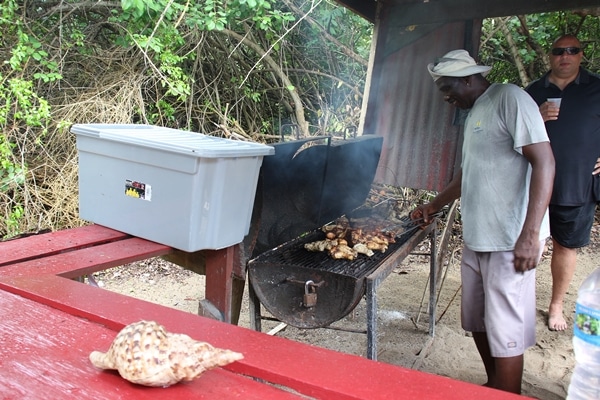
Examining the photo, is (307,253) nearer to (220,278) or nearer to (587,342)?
(220,278)

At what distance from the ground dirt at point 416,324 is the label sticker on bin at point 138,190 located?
2345 millimetres

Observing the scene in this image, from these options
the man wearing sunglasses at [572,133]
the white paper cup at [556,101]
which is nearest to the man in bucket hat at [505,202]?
the white paper cup at [556,101]

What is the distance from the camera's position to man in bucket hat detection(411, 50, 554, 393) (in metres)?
2.37

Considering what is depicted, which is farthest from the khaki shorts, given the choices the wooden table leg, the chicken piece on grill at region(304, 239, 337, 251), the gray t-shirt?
the wooden table leg

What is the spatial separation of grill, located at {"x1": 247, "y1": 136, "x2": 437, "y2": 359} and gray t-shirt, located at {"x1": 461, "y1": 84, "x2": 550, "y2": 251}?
636mm

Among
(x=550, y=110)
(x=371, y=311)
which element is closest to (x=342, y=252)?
(x=371, y=311)

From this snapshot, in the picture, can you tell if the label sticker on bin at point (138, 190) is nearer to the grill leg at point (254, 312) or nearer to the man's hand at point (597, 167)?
the grill leg at point (254, 312)

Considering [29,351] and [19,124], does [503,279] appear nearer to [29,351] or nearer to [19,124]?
[29,351]

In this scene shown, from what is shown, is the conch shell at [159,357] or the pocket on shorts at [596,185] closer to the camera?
the conch shell at [159,357]

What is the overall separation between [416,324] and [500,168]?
2257 millimetres

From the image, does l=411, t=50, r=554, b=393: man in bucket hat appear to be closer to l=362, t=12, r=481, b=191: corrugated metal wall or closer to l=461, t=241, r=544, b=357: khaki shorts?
l=461, t=241, r=544, b=357: khaki shorts

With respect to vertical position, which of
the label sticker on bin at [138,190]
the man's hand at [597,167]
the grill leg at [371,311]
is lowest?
the grill leg at [371,311]

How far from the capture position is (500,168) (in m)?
2.51

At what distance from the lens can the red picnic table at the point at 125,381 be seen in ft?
3.22
